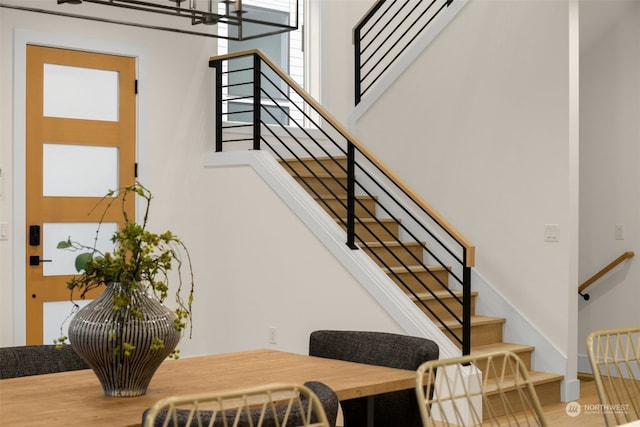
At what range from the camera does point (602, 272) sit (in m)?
7.38

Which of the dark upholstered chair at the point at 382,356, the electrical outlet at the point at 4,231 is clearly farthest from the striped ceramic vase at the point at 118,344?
the electrical outlet at the point at 4,231

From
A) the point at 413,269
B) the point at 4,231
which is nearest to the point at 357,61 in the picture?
the point at 413,269

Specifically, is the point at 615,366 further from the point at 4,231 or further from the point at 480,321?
the point at 4,231

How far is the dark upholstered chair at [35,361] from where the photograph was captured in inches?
136

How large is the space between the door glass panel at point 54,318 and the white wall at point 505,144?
291 cm

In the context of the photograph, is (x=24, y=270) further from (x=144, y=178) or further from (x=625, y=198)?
(x=625, y=198)

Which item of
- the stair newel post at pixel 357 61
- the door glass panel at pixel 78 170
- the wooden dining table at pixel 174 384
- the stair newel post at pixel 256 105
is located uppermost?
the stair newel post at pixel 357 61

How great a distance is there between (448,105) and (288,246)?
69.2 inches

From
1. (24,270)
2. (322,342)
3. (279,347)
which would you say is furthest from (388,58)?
(322,342)

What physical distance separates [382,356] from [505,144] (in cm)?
335

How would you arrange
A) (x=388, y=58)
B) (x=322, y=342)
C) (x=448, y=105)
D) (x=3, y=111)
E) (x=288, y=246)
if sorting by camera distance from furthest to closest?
(x=388, y=58) < (x=448, y=105) < (x=288, y=246) < (x=3, y=111) < (x=322, y=342)

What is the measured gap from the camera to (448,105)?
23.4 ft

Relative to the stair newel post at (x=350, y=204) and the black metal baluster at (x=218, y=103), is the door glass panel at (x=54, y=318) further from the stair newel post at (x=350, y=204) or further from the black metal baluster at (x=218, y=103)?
the stair newel post at (x=350, y=204)

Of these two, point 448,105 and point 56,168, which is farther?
point 448,105
